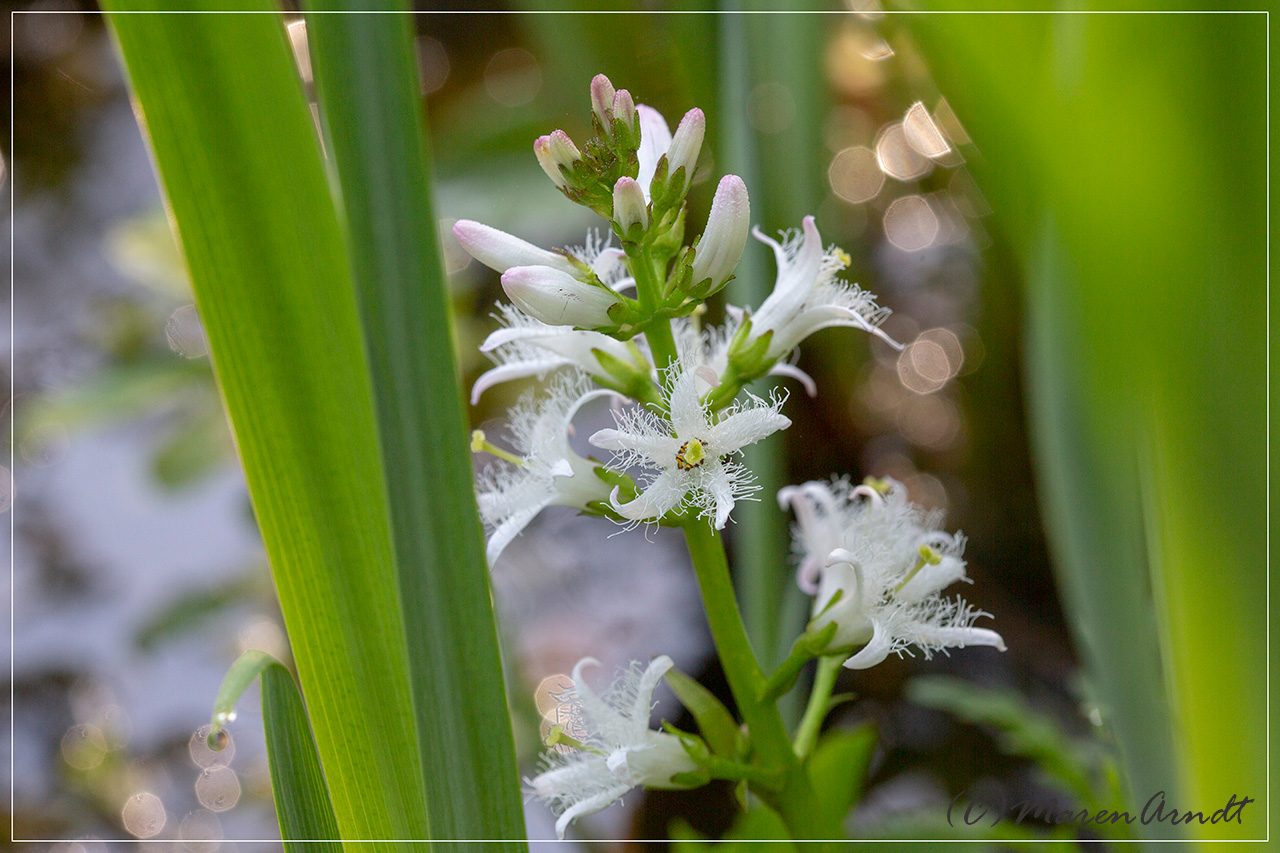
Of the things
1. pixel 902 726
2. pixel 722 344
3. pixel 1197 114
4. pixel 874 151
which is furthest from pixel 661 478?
pixel 874 151

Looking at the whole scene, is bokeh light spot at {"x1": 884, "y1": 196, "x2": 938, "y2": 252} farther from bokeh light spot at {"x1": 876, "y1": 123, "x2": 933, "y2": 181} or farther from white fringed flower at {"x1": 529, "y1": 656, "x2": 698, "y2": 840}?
white fringed flower at {"x1": 529, "y1": 656, "x2": 698, "y2": 840}

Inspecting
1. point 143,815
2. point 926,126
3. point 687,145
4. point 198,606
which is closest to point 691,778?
point 687,145

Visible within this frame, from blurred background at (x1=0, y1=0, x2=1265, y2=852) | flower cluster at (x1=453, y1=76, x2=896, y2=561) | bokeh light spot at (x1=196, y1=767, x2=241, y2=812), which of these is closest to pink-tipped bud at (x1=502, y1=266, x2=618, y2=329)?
flower cluster at (x1=453, y1=76, x2=896, y2=561)

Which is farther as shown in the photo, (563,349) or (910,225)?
(910,225)

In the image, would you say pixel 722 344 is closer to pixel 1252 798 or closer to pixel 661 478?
pixel 661 478

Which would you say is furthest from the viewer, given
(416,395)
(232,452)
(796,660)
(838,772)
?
(232,452)

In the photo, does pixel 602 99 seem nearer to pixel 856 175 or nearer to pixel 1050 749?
pixel 1050 749

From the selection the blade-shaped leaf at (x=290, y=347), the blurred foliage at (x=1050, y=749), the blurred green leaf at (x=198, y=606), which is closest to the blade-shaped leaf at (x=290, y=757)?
the blade-shaped leaf at (x=290, y=347)
